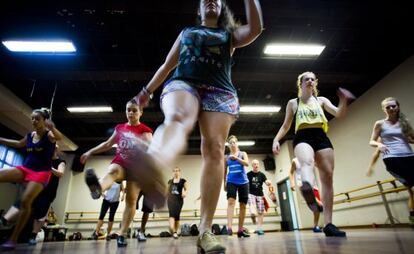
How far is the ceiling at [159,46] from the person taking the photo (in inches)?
196

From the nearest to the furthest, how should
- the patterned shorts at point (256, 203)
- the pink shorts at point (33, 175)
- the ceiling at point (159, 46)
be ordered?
the pink shorts at point (33, 175), the ceiling at point (159, 46), the patterned shorts at point (256, 203)

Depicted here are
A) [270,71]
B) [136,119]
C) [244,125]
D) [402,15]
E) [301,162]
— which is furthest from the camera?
[244,125]

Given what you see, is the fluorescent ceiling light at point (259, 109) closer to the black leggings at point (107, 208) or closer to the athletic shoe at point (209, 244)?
the black leggings at point (107, 208)

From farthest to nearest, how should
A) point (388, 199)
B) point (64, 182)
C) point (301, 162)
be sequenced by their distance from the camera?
point (64, 182)
point (388, 199)
point (301, 162)

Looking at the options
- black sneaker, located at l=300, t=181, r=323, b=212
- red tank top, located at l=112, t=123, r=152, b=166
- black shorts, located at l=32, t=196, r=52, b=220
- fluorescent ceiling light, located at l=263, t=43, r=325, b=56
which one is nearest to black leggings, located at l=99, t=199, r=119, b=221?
black shorts, located at l=32, t=196, r=52, b=220

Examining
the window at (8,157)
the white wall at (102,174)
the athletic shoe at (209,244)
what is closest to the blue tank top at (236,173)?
the athletic shoe at (209,244)

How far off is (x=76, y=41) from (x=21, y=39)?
109 centimetres

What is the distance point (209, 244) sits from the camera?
3.63 feet

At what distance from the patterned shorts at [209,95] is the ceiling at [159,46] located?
4072mm

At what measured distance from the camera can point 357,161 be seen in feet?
26.0

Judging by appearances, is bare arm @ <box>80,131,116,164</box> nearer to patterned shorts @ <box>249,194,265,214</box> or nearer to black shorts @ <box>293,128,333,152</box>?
black shorts @ <box>293,128,333,152</box>

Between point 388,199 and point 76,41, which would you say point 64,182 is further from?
point 388,199

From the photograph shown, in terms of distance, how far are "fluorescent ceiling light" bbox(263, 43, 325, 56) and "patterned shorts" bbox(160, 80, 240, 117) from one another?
5.18m

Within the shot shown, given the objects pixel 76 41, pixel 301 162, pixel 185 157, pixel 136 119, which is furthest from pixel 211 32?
pixel 185 157
